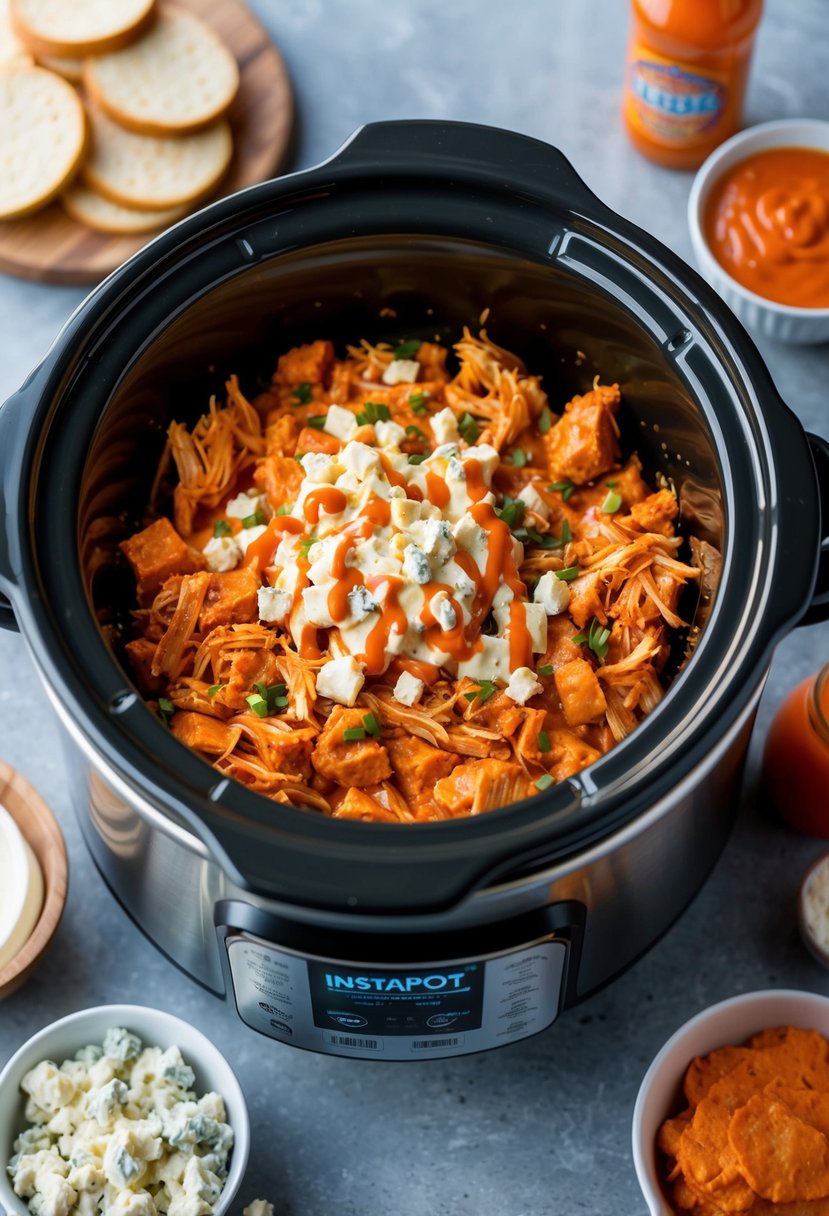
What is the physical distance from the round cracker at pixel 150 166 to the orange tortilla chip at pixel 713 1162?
1878mm

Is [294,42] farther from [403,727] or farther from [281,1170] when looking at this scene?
[281,1170]

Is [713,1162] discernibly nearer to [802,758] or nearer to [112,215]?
[802,758]

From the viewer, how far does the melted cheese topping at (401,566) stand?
2068 millimetres

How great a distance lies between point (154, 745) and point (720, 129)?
75.2 inches

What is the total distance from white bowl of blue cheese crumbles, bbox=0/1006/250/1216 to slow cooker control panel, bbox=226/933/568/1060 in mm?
134

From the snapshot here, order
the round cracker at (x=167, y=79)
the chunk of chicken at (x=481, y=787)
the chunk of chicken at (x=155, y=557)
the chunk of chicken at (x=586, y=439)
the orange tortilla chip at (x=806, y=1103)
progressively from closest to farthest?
1. the chunk of chicken at (x=481, y=787)
2. the orange tortilla chip at (x=806, y=1103)
3. the chunk of chicken at (x=155, y=557)
4. the chunk of chicken at (x=586, y=439)
5. the round cracker at (x=167, y=79)

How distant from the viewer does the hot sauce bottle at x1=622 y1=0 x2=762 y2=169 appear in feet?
9.03

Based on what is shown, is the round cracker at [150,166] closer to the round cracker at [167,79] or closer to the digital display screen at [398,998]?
the round cracker at [167,79]

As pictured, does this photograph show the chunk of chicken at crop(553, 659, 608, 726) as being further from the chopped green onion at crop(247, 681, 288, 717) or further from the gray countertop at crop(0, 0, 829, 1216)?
the gray countertop at crop(0, 0, 829, 1216)

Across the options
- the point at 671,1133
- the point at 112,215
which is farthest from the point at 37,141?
the point at 671,1133

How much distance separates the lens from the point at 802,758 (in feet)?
7.84

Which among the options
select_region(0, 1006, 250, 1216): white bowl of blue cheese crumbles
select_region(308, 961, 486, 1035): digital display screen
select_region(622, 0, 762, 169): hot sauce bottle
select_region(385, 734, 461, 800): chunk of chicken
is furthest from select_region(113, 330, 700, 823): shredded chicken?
select_region(622, 0, 762, 169): hot sauce bottle

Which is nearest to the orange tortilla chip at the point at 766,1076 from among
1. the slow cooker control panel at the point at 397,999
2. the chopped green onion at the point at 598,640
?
the slow cooker control panel at the point at 397,999

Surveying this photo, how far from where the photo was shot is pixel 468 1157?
225 centimetres
